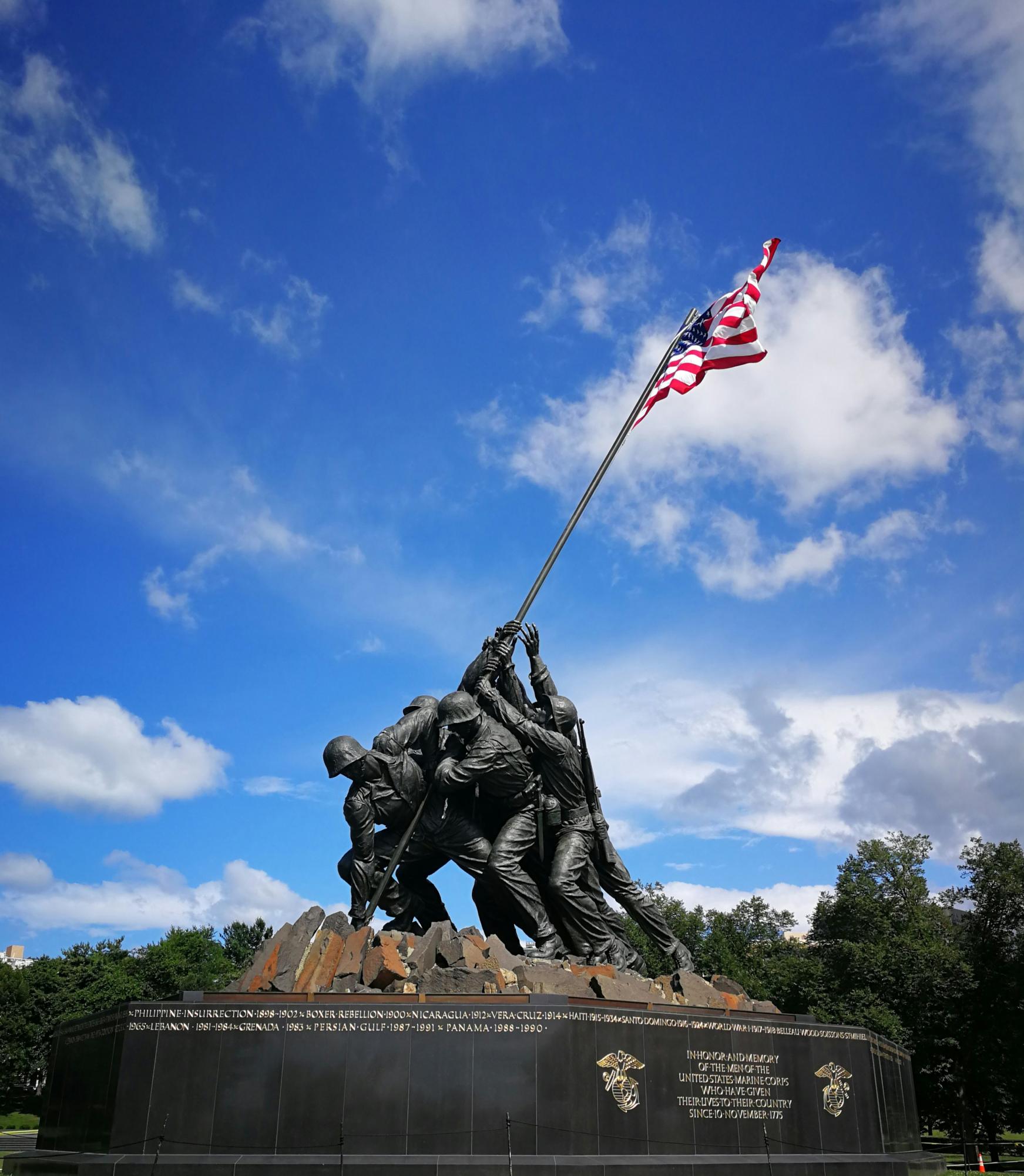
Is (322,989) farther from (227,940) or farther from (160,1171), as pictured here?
(227,940)

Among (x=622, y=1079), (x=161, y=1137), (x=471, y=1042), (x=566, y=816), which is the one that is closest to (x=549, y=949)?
(x=566, y=816)

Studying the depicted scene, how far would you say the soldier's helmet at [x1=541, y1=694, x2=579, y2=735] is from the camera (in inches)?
591

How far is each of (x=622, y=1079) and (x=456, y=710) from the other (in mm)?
5219

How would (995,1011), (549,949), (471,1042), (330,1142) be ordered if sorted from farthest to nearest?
1. (995,1011)
2. (549,949)
3. (471,1042)
4. (330,1142)

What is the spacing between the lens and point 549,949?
13.1m

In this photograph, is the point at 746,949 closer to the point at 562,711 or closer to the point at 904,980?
the point at 904,980

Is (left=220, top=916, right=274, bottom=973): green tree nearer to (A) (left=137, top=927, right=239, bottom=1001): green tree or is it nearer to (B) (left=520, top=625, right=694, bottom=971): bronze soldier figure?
(A) (left=137, top=927, right=239, bottom=1001): green tree

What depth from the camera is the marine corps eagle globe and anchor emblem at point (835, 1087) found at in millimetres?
12109

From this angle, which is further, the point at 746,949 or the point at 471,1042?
the point at 746,949

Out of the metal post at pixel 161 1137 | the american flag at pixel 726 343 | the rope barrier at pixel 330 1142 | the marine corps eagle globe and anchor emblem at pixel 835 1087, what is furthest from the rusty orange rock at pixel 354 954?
the american flag at pixel 726 343

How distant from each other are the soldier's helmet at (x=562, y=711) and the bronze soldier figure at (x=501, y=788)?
949 mm

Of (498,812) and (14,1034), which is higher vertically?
(498,812)

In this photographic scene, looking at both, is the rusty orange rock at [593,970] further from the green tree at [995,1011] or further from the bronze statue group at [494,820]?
the green tree at [995,1011]

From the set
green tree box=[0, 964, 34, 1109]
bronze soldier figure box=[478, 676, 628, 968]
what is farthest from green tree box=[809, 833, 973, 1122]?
green tree box=[0, 964, 34, 1109]
